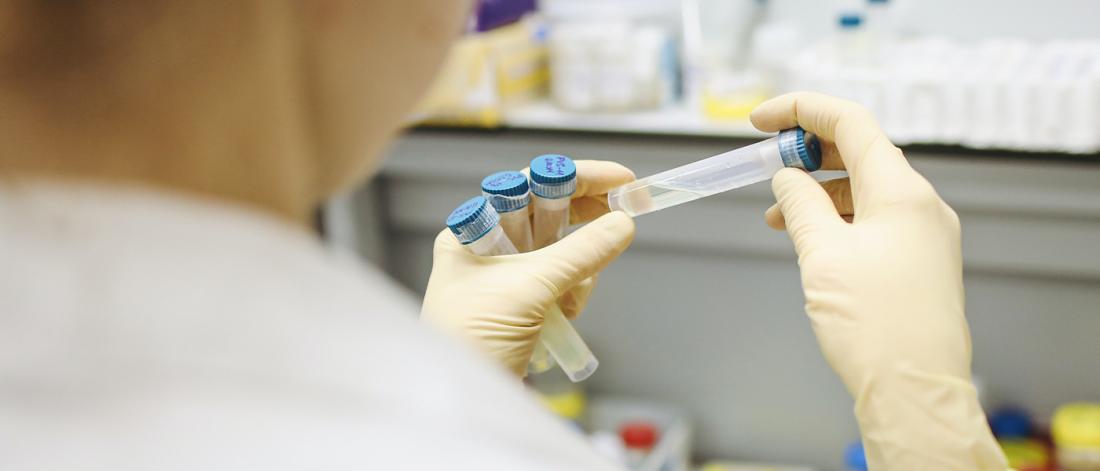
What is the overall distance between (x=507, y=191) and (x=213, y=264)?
56cm

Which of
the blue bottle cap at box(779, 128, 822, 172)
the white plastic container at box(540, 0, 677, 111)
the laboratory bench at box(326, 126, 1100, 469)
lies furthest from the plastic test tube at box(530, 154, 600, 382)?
the white plastic container at box(540, 0, 677, 111)

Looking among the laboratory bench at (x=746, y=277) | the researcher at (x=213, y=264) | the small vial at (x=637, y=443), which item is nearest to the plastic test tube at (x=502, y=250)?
the researcher at (x=213, y=264)

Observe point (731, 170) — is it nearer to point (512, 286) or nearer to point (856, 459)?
point (512, 286)

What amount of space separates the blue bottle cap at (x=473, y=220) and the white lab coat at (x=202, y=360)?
51 centimetres

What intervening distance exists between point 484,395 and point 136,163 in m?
0.17

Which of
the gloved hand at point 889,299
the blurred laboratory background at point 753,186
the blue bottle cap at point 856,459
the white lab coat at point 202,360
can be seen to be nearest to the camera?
the white lab coat at point 202,360

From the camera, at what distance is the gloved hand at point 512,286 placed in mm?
954

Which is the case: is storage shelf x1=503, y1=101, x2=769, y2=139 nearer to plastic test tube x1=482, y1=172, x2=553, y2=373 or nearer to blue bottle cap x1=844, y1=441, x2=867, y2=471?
blue bottle cap x1=844, y1=441, x2=867, y2=471

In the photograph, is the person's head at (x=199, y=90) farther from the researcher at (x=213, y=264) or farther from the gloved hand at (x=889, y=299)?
the gloved hand at (x=889, y=299)

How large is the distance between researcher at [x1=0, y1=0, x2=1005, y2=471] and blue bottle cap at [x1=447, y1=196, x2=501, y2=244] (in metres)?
0.40

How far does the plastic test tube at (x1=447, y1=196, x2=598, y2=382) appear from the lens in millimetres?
930

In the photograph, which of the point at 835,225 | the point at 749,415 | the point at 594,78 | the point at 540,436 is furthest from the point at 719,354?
the point at 540,436

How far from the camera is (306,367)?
39 centimetres

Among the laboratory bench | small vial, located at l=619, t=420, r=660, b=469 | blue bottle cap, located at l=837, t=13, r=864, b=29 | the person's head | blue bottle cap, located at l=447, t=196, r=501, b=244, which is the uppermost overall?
the person's head
